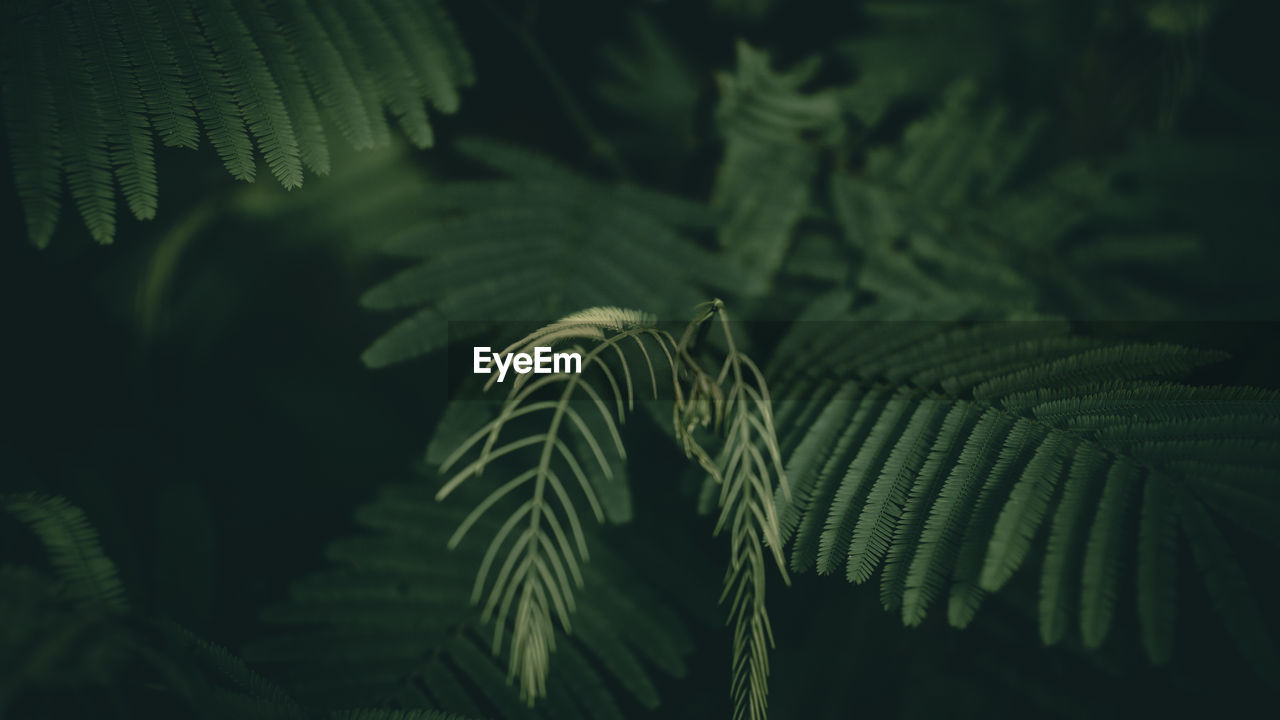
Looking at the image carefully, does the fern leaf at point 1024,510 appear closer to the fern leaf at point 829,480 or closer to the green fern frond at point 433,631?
the fern leaf at point 829,480

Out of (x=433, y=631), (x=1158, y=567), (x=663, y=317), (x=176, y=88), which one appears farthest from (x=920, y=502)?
(x=176, y=88)

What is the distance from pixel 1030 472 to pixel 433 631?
1.03 m

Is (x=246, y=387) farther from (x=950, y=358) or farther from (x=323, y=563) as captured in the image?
(x=950, y=358)

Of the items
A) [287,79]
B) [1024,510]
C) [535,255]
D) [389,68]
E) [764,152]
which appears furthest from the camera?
[764,152]

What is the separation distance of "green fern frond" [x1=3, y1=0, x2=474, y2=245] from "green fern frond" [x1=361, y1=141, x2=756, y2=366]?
0.70 feet

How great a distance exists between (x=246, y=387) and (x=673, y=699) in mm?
1460

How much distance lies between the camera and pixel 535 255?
1393mm

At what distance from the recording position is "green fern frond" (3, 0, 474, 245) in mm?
972

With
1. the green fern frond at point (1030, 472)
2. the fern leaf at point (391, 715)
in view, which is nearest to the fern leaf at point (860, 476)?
the green fern frond at point (1030, 472)

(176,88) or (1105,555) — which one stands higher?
(176,88)

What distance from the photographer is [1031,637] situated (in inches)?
53.1

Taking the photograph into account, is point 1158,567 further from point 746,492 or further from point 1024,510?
point 746,492

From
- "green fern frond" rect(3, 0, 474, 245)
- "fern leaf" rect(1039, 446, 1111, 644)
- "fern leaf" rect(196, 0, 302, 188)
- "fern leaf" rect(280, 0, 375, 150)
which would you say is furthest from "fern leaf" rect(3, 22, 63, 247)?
"fern leaf" rect(1039, 446, 1111, 644)

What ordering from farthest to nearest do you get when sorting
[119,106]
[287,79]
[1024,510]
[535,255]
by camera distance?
[535,255] → [287,79] → [119,106] → [1024,510]
